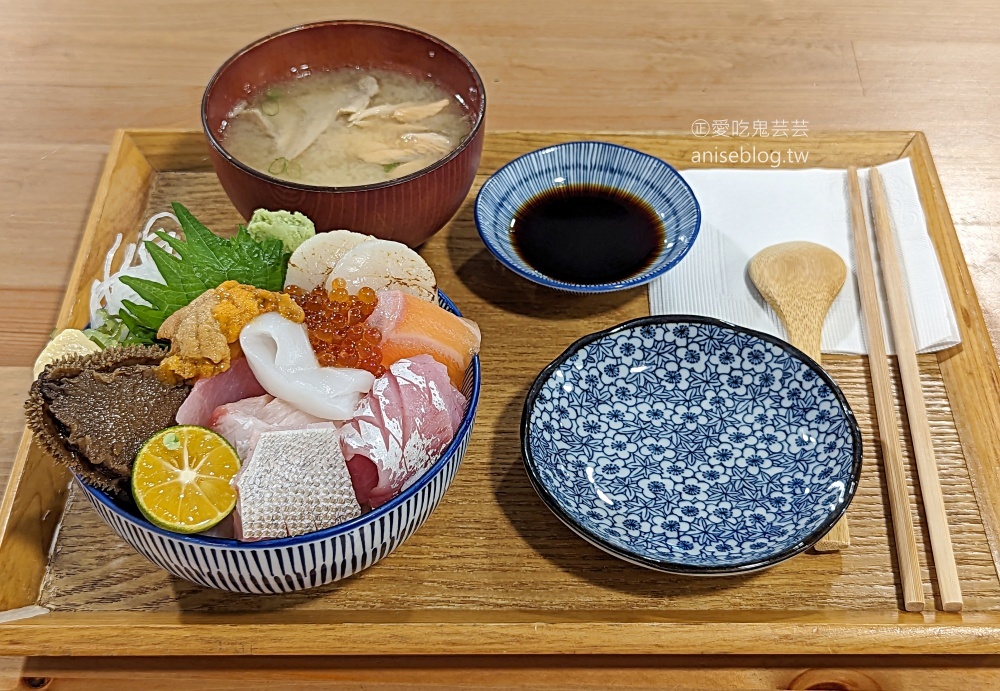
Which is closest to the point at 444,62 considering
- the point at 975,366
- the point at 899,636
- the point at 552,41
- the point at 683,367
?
the point at 683,367

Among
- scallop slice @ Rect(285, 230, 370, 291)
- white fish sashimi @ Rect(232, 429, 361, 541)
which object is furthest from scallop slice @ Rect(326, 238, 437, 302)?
white fish sashimi @ Rect(232, 429, 361, 541)

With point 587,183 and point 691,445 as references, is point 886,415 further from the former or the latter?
point 587,183

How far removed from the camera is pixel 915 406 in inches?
52.2

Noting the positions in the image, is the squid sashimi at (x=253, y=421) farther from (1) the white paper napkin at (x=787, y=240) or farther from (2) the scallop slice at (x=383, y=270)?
(1) the white paper napkin at (x=787, y=240)

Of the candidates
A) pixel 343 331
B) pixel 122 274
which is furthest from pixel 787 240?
pixel 122 274

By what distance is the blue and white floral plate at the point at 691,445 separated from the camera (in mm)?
1148

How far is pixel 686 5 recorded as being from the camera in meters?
2.54

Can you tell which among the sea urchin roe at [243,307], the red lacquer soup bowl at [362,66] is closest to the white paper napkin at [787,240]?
the red lacquer soup bowl at [362,66]

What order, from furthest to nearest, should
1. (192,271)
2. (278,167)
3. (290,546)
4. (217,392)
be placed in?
(278,167) < (192,271) < (217,392) < (290,546)

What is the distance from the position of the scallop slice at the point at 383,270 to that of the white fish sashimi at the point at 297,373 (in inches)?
4.4

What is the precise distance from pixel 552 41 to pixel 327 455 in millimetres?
1772

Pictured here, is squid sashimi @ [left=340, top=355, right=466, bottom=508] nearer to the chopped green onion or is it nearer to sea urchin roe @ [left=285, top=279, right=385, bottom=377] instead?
sea urchin roe @ [left=285, top=279, right=385, bottom=377]

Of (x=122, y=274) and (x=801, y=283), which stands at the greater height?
(x=801, y=283)

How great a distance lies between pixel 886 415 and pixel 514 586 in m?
0.66
